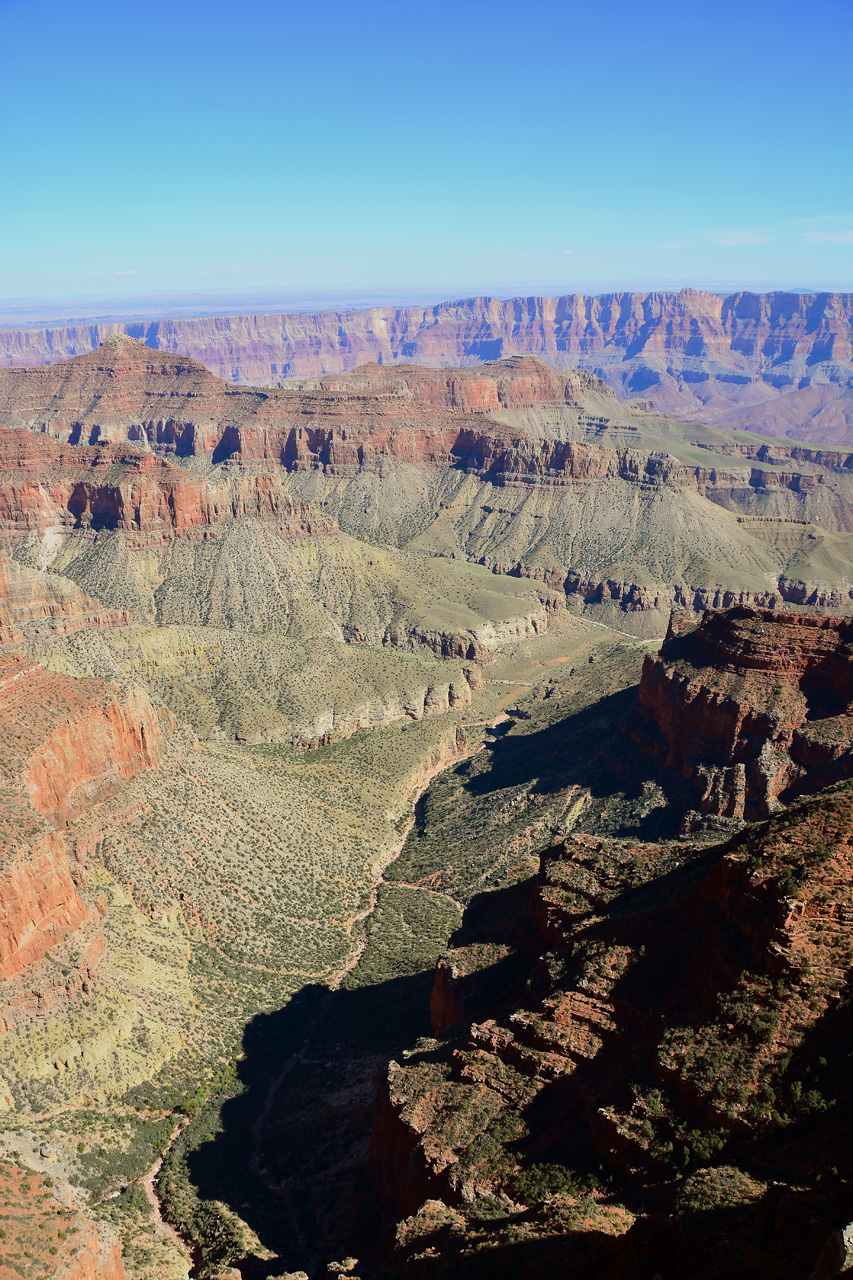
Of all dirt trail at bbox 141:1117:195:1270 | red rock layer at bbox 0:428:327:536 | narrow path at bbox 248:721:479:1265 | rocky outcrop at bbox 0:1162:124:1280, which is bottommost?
narrow path at bbox 248:721:479:1265

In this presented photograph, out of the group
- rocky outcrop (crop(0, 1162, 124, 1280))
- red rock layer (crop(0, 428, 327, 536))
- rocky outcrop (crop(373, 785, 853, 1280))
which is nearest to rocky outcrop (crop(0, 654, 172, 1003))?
rocky outcrop (crop(0, 1162, 124, 1280))

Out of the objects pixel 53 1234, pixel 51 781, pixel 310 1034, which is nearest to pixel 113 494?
pixel 51 781

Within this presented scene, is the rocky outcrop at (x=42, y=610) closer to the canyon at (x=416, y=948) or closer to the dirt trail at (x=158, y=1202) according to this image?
the canyon at (x=416, y=948)

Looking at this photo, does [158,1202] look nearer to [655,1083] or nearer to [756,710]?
[655,1083]

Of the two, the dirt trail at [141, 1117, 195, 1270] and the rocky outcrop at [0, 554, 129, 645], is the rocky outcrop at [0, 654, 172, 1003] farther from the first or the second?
the rocky outcrop at [0, 554, 129, 645]

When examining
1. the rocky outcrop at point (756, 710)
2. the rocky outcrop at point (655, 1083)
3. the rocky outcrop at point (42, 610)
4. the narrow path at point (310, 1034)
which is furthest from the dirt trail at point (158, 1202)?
the rocky outcrop at point (42, 610)

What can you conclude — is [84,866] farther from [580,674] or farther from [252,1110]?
[580,674]

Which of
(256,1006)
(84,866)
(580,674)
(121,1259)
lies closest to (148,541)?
(580,674)

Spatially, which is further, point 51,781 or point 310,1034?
point 51,781
